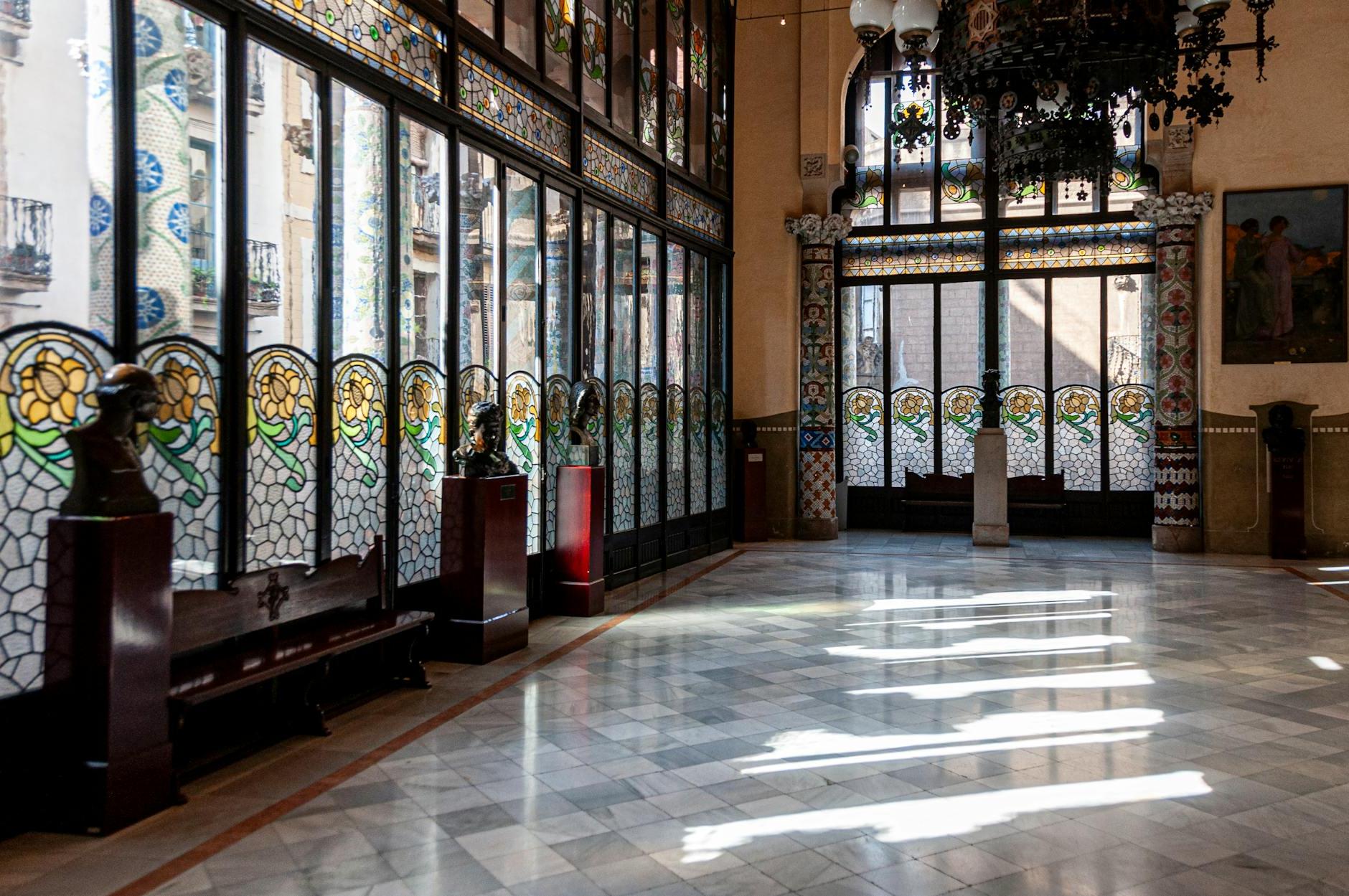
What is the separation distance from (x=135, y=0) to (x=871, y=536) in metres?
11.0

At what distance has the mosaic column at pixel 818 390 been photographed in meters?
13.3

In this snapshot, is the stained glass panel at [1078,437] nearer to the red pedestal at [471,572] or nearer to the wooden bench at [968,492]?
the wooden bench at [968,492]

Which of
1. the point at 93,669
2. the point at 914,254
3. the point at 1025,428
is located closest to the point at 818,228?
the point at 914,254

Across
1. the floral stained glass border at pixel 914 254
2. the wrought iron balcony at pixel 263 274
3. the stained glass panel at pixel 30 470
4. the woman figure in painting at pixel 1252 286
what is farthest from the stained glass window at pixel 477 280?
the woman figure in painting at pixel 1252 286

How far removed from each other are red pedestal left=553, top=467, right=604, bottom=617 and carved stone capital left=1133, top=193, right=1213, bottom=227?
8319 millimetres

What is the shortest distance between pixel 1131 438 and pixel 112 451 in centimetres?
1264

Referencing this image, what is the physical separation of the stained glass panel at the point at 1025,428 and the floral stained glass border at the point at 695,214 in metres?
4.72

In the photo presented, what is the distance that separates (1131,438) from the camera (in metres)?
13.3

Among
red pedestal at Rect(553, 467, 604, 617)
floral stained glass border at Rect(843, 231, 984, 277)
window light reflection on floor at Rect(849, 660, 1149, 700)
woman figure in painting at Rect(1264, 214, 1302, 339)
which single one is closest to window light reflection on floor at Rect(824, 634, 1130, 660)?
window light reflection on floor at Rect(849, 660, 1149, 700)

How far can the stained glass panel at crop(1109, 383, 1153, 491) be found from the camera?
13203mm

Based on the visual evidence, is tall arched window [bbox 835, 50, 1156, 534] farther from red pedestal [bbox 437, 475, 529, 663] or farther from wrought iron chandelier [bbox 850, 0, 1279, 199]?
red pedestal [bbox 437, 475, 529, 663]

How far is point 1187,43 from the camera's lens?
22.6ft

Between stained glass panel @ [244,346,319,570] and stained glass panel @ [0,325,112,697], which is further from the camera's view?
stained glass panel @ [244,346,319,570]

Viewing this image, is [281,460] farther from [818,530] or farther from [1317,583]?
[1317,583]
